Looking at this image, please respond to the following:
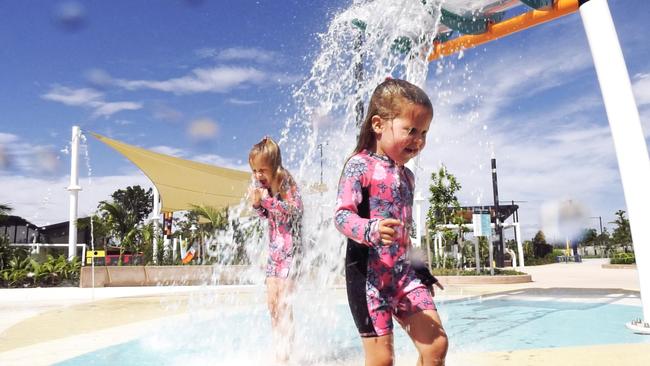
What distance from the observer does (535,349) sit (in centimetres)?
418

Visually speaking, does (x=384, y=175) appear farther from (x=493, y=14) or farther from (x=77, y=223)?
(x=77, y=223)

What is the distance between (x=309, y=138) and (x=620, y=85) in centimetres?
332

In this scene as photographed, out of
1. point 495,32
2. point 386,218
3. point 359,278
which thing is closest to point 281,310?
point 359,278

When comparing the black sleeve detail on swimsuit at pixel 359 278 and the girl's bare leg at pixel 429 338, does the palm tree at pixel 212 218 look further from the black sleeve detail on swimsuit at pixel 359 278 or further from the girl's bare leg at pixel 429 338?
the girl's bare leg at pixel 429 338

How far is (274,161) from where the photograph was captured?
3.87 meters

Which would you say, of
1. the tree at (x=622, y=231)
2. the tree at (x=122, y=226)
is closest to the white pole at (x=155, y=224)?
the tree at (x=122, y=226)

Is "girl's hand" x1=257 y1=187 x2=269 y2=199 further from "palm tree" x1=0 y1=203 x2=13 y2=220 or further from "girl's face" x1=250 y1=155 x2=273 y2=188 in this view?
"palm tree" x1=0 y1=203 x2=13 y2=220

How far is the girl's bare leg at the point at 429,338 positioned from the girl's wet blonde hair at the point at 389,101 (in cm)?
82

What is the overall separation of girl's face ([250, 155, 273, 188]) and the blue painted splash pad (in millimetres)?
1402

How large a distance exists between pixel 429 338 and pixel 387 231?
566 millimetres

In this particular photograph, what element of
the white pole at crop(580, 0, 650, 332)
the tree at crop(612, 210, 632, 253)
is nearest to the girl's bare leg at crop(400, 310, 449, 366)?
the white pole at crop(580, 0, 650, 332)

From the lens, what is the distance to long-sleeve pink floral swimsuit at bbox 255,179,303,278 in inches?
150

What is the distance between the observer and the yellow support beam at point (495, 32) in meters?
7.79

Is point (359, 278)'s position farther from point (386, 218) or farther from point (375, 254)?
point (386, 218)
